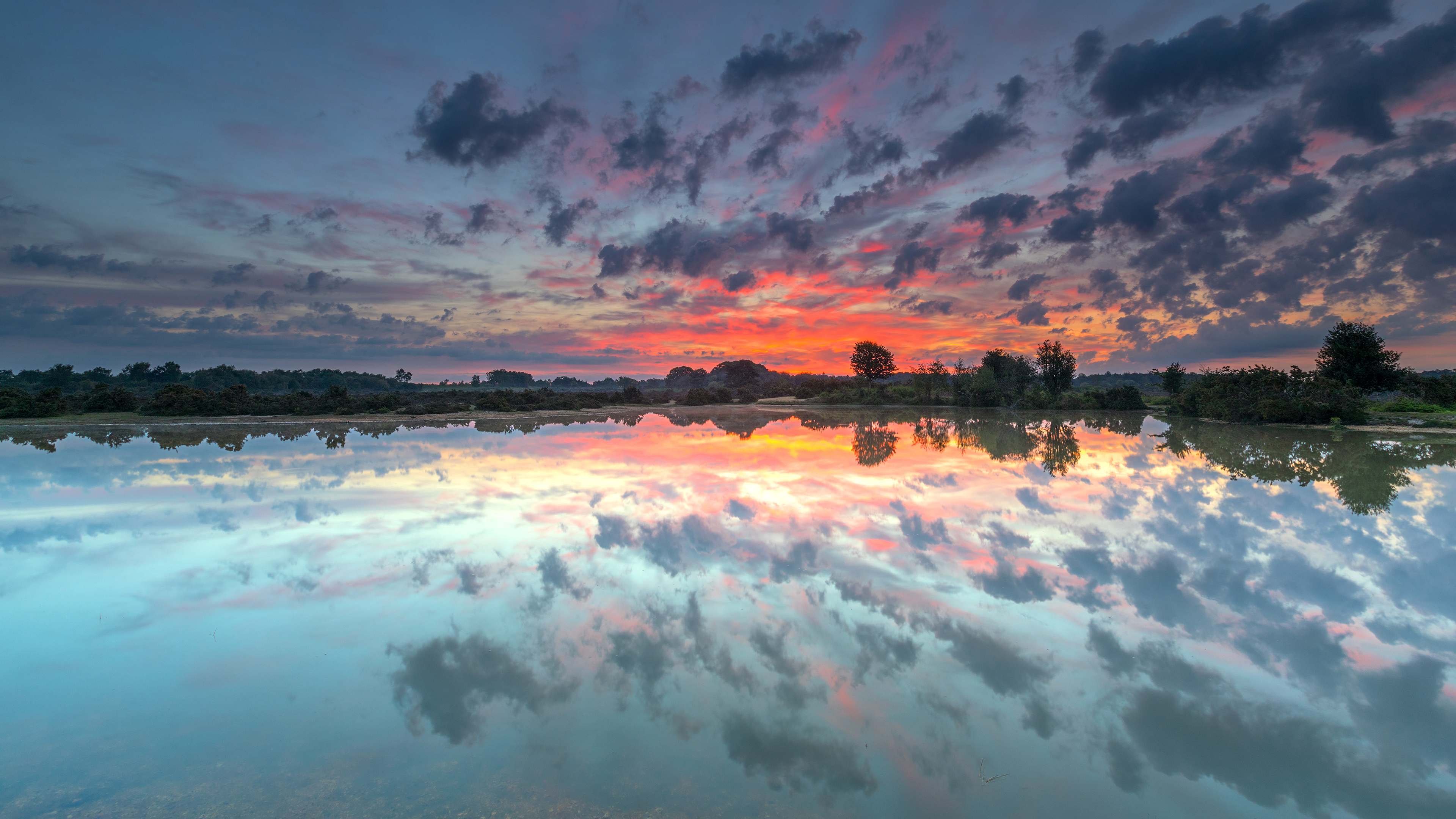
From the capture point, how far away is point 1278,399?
27.9 m

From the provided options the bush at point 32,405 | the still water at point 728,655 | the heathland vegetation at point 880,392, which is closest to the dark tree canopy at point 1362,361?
the heathland vegetation at point 880,392

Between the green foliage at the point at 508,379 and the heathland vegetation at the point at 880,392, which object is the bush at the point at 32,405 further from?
the green foliage at the point at 508,379

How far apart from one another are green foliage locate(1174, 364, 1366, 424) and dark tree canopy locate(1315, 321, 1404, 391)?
236 centimetres

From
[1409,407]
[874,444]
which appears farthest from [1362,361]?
[874,444]

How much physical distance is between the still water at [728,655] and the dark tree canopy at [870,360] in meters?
58.2

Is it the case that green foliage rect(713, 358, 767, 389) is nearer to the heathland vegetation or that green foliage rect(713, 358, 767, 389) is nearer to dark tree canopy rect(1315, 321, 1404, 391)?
the heathland vegetation

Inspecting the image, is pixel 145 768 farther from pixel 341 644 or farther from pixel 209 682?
pixel 341 644

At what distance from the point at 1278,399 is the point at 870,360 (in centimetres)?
4254

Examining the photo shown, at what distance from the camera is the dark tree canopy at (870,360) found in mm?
68938

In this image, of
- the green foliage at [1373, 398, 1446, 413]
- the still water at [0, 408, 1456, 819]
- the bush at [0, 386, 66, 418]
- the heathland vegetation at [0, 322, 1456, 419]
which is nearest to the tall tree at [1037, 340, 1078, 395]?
the heathland vegetation at [0, 322, 1456, 419]

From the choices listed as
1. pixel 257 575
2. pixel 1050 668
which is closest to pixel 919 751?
pixel 1050 668

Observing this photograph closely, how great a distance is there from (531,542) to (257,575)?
3.20 meters

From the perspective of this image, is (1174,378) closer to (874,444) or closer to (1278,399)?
(1278,399)

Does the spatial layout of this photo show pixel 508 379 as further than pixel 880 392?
Yes
